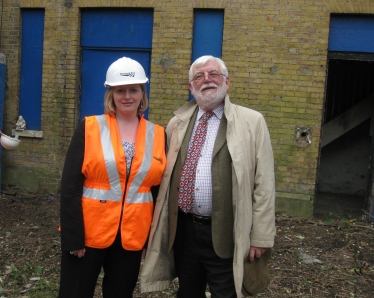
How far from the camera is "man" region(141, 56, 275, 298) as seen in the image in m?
2.58

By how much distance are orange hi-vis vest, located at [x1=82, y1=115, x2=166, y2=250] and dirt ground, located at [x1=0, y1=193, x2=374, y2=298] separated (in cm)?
167

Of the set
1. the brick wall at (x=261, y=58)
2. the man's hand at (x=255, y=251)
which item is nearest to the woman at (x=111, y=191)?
the man's hand at (x=255, y=251)

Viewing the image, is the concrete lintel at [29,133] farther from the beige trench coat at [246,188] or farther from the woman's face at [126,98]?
the beige trench coat at [246,188]

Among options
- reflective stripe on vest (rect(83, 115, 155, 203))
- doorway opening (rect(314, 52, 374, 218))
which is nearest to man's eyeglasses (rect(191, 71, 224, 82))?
reflective stripe on vest (rect(83, 115, 155, 203))

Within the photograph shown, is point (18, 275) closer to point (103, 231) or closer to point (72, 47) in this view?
point (103, 231)

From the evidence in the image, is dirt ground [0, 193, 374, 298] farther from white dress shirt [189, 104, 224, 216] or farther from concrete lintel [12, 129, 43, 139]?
white dress shirt [189, 104, 224, 216]

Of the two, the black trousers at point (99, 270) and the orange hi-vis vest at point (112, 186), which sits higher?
the orange hi-vis vest at point (112, 186)

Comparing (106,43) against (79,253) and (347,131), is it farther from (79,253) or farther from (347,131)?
(347,131)

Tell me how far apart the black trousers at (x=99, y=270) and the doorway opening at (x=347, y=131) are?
6.78m

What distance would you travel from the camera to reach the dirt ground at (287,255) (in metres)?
4.22

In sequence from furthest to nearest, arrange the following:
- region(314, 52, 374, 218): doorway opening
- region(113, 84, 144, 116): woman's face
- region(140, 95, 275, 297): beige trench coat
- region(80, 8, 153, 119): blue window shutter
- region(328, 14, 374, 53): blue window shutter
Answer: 1. region(314, 52, 374, 218): doorway opening
2. region(80, 8, 153, 119): blue window shutter
3. region(328, 14, 374, 53): blue window shutter
4. region(113, 84, 144, 116): woman's face
5. region(140, 95, 275, 297): beige trench coat

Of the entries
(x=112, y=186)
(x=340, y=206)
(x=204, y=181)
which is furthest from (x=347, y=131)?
(x=112, y=186)

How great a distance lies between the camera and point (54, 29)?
7.32 meters

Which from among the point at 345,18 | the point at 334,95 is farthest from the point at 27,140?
the point at 334,95
